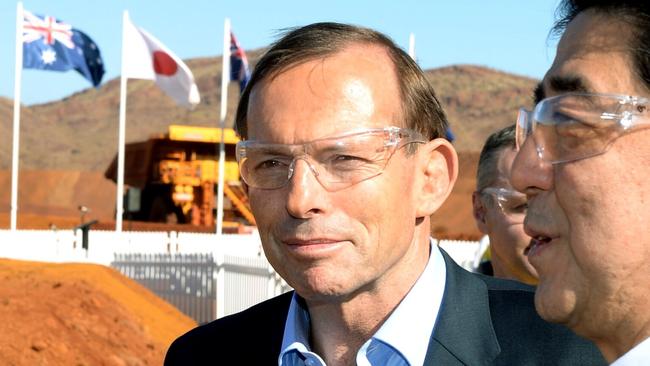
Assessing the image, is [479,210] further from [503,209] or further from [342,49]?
[342,49]

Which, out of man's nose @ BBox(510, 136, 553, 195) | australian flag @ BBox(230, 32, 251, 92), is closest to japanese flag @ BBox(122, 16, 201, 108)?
australian flag @ BBox(230, 32, 251, 92)

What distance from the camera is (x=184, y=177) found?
41938 mm

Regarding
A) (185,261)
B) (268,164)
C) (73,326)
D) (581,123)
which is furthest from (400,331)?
(185,261)

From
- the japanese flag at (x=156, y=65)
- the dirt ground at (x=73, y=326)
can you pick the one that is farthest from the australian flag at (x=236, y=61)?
the dirt ground at (x=73, y=326)

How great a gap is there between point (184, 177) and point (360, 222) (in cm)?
3955

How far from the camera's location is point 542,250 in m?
2.02

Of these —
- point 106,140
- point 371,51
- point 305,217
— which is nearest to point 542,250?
point 305,217

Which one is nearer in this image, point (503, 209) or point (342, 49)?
point (342, 49)

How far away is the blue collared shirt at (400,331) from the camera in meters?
2.73

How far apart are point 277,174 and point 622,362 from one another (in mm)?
1348

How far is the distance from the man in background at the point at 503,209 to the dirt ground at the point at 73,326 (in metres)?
7.00

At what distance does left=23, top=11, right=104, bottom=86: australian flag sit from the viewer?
25.6m

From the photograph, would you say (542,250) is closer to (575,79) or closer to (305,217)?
(575,79)

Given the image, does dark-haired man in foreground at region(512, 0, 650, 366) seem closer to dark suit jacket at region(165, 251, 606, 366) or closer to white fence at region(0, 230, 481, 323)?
dark suit jacket at region(165, 251, 606, 366)
